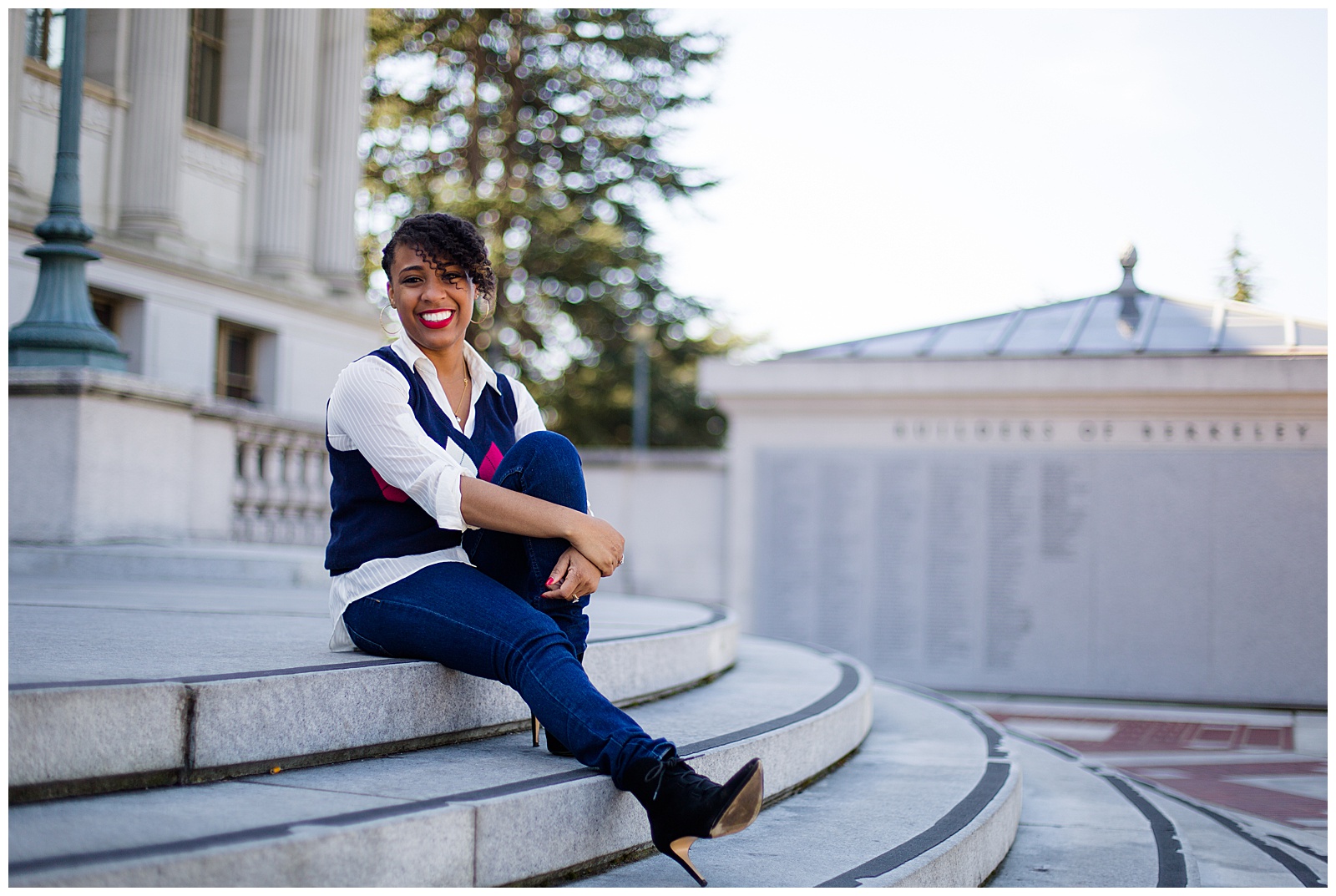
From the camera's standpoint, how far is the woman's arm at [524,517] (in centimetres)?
266

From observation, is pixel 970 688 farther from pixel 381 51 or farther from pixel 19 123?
pixel 381 51

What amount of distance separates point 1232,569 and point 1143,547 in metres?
0.63

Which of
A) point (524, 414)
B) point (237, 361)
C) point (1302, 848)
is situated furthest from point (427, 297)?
point (237, 361)

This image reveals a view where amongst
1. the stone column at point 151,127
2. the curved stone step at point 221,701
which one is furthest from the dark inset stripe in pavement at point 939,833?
the stone column at point 151,127

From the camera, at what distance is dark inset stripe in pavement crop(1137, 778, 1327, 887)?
367cm

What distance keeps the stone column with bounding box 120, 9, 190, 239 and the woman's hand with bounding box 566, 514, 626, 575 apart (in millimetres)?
9994

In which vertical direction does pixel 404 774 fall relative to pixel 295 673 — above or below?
below

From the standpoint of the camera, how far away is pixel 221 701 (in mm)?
2424

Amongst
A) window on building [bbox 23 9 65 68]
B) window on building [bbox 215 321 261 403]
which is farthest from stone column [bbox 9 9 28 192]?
window on building [bbox 215 321 261 403]

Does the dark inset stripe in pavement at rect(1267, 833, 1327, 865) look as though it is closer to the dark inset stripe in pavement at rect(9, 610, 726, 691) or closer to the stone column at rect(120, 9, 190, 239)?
the dark inset stripe in pavement at rect(9, 610, 726, 691)

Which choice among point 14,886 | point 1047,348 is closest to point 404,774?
point 14,886

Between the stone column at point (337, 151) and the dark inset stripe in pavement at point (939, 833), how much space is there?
11684 millimetres

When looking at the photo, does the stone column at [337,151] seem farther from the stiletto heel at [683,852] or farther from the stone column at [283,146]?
the stiletto heel at [683,852]

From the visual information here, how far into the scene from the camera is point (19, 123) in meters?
9.81
